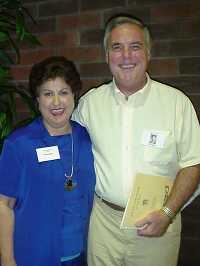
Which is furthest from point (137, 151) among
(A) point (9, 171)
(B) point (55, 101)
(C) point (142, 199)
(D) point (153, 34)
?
(D) point (153, 34)

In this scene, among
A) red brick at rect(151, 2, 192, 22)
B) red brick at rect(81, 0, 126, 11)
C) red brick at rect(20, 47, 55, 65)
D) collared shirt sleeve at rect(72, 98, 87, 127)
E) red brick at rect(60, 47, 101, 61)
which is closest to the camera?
collared shirt sleeve at rect(72, 98, 87, 127)

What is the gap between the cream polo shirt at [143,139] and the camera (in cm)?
154

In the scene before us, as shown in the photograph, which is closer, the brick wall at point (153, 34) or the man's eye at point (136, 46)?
the man's eye at point (136, 46)

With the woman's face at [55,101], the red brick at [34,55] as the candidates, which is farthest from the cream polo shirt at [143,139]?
the red brick at [34,55]

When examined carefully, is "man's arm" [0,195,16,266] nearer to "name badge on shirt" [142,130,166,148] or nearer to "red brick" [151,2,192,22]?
"name badge on shirt" [142,130,166,148]

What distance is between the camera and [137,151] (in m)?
1.55

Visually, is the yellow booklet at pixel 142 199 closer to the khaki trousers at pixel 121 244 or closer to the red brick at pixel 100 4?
the khaki trousers at pixel 121 244

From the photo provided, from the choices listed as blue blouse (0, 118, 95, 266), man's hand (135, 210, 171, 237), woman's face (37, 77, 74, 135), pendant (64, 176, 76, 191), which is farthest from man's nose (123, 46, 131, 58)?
man's hand (135, 210, 171, 237)

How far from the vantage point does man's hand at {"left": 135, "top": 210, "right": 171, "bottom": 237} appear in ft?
4.87

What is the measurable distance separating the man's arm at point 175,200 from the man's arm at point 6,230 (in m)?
0.54

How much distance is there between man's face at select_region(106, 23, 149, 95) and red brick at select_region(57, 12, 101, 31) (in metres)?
0.65

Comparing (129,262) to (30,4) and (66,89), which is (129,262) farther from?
(30,4)

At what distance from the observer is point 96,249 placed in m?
1.65

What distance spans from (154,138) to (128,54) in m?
0.39
